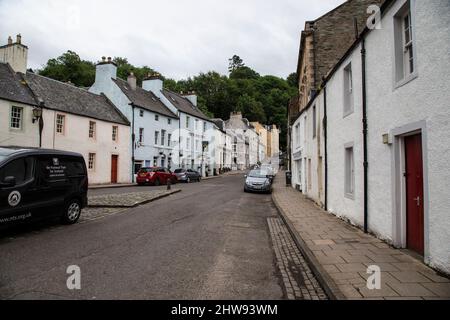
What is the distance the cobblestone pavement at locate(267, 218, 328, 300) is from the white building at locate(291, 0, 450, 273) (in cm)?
200

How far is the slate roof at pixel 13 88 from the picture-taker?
19234mm

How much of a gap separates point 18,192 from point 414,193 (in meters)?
8.43

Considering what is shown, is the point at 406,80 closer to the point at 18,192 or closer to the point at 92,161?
the point at 18,192

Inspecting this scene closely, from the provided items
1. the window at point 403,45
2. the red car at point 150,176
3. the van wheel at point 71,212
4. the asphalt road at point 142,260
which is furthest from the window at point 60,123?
the window at point 403,45

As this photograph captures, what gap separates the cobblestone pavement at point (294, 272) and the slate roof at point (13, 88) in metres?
19.4

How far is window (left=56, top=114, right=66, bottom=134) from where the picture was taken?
73.4ft

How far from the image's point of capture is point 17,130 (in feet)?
63.7

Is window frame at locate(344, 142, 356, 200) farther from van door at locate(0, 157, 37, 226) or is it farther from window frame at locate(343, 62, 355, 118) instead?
van door at locate(0, 157, 37, 226)

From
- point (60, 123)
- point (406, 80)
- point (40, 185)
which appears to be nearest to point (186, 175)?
point (60, 123)

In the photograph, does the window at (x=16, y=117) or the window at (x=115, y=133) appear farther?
the window at (x=115, y=133)

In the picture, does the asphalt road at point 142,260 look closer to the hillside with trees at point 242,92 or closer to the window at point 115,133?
the window at point 115,133

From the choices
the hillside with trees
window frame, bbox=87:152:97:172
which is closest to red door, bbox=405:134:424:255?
window frame, bbox=87:152:97:172
